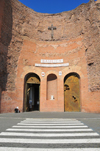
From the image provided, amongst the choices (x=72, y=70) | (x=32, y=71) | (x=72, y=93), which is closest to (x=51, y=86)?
(x=72, y=93)

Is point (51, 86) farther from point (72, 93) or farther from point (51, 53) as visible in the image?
point (51, 53)

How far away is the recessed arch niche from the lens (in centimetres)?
1544

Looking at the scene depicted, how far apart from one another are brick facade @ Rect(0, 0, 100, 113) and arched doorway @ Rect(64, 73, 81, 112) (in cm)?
66

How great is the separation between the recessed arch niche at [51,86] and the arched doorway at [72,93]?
Result: 4.48 feet

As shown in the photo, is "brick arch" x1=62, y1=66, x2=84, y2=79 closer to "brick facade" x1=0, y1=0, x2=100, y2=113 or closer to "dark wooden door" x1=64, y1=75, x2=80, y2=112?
"brick facade" x1=0, y1=0, x2=100, y2=113

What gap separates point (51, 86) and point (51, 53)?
4.53 metres

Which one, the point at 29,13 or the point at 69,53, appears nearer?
the point at 69,53

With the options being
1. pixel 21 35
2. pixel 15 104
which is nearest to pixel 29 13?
pixel 21 35

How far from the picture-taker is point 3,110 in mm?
12211

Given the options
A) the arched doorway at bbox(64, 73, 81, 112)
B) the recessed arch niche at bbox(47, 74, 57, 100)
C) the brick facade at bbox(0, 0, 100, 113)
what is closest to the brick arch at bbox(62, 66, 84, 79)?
the brick facade at bbox(0, 0, 100, 113)

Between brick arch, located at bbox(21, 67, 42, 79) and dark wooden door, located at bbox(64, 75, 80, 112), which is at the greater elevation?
brick arch, located at bbox(21, 67, 42, 79)

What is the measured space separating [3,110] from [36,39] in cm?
1027

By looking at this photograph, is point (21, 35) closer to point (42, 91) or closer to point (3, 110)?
point (42, 91)

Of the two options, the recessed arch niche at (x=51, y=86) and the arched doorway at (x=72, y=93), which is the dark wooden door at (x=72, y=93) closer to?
the arched doorway at (x=72, y=93)
